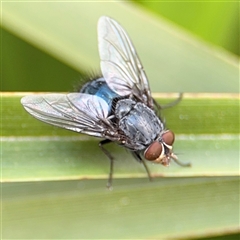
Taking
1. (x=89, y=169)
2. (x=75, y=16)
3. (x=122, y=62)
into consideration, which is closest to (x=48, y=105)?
(x=89, y=169)

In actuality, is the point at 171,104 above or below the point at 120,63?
below

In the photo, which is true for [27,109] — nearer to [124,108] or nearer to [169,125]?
[124,108]

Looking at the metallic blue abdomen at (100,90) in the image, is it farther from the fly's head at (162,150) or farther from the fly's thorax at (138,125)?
the fly's head at (162,150)

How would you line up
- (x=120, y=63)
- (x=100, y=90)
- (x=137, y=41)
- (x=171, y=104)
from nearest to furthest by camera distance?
(x=171, y=104), (x=100, y=90), (x=120, y=63), (x=137, y=41)

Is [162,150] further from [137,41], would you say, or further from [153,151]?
[137,41]

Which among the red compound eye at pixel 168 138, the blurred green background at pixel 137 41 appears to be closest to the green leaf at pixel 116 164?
the blurred green background at pixel 137 41

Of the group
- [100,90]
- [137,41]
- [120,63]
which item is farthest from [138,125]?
[137,41]
